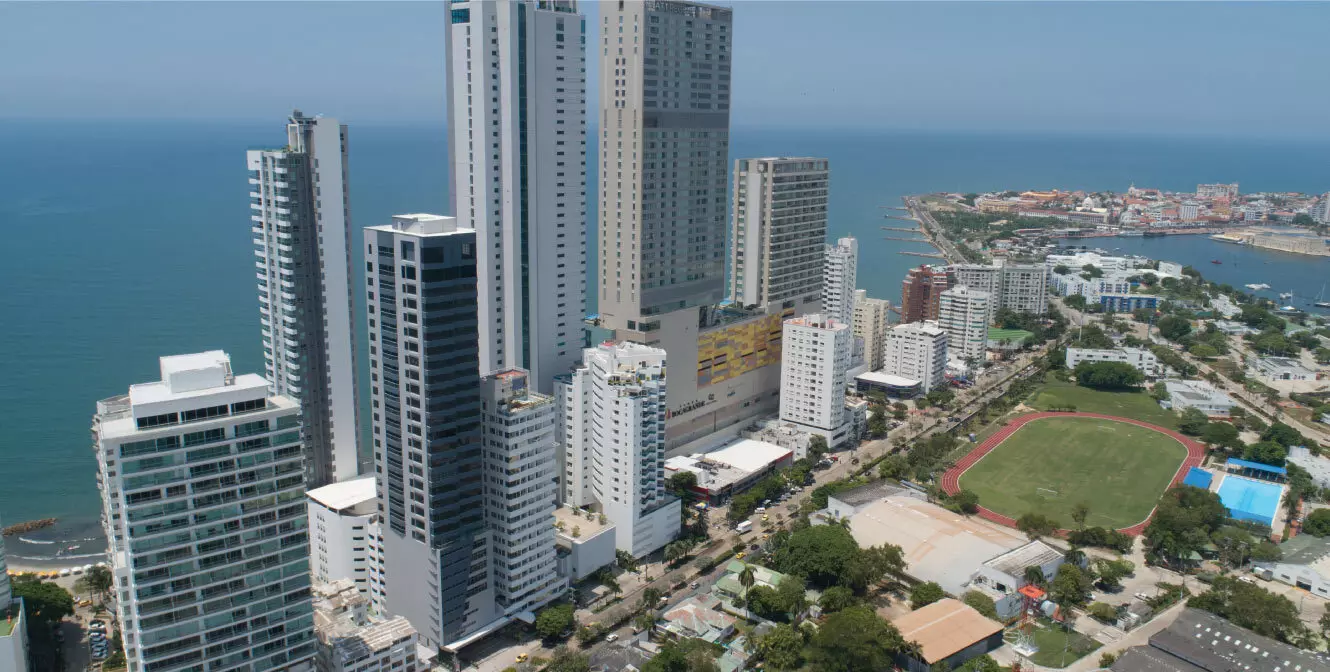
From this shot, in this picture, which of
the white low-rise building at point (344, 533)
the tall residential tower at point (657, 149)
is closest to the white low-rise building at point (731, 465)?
the tall residential tower at point (657, 149)

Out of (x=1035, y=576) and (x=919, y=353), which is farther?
(x=919, y=353)

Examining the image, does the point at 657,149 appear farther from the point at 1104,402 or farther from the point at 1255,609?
the point at 1104,402

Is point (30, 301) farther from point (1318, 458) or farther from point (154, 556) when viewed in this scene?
point (1318, 458)

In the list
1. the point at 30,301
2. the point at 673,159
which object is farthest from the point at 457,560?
the point at 30,301

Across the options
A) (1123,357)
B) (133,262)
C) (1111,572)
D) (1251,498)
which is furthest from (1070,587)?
(133,262)

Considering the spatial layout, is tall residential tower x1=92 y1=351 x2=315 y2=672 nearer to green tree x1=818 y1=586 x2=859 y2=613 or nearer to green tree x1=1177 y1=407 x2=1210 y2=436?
green tree x1=818 y1=586 x2=859 y2=613

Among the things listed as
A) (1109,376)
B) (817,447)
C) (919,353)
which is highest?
(919,353)

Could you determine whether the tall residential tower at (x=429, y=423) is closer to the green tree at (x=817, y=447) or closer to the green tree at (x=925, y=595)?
the green tree at (x=925, y=595)
